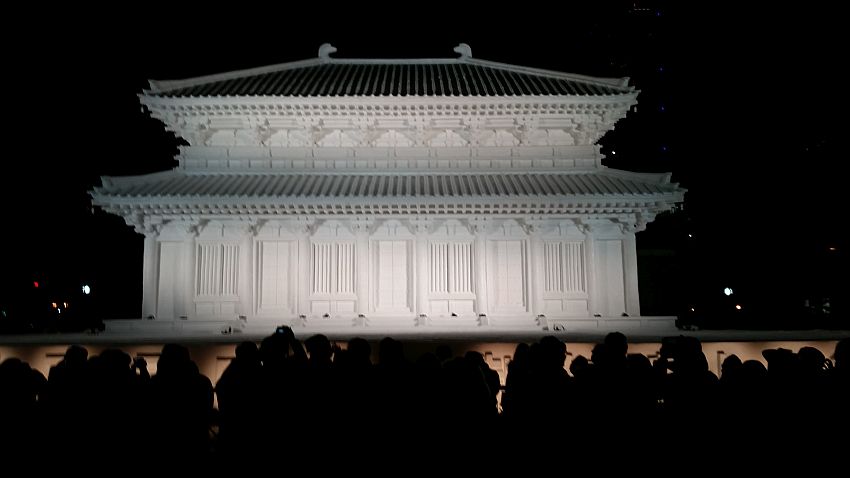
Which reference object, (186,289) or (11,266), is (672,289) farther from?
(11,266)

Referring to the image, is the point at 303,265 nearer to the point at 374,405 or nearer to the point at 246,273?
the point at 246,273

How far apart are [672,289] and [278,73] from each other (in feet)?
68.1

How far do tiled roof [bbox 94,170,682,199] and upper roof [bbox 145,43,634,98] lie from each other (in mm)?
2224

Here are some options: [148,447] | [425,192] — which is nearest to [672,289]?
[425,192]

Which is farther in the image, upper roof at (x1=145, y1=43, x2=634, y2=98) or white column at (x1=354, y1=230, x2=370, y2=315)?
upper roof at (x1=145, y1=43, x2=634, y2=98)

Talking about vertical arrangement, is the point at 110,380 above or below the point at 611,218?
below

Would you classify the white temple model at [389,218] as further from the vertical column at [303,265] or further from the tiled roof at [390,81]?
the tiled roof at [390,81]

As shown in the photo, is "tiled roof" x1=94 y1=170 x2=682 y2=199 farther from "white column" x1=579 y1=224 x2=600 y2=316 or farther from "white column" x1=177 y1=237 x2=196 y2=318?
"white column" x1=177 y1=237 x2=196 y2=318

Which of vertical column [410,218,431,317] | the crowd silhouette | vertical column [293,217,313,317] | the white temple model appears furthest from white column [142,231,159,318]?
the crowd silhouette

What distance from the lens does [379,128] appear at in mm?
15375

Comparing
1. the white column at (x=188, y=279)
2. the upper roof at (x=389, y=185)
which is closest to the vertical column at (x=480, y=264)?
the upper roof at (x=389, y=185)

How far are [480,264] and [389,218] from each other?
8.98 feet

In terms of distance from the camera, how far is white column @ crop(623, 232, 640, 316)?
14281 mm

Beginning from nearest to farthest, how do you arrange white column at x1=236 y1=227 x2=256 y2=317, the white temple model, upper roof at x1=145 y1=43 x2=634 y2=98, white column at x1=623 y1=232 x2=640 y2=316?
the white temple model < white column at x1=236 y1=227 x2=256 y2=317 < white column at x1=623 y1=232 x2=640 y2=316 < upper roof at x1=145 y1=43 x2=634 y2=98
